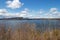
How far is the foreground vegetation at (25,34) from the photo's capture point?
7582mm

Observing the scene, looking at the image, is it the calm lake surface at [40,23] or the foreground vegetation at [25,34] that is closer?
the foreground vegetation at [25,34]

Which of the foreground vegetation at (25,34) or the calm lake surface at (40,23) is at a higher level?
the calm lake surface at (40,23)

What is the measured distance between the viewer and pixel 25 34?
7.58 metres

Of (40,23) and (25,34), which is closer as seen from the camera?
(25,34)

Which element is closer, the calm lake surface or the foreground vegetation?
the foreground vegetation

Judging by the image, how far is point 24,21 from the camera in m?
7.78

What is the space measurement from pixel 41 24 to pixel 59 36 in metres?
0.73

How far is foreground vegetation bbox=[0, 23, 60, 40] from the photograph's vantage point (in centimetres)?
758

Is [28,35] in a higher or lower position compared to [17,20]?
lower

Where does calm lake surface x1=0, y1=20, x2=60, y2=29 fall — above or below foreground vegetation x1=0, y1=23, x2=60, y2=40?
above

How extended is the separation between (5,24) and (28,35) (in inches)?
33.2

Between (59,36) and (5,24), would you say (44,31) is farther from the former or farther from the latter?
(5,24)

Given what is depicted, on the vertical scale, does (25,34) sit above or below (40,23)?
below

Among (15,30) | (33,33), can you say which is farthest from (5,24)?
(33,33)
